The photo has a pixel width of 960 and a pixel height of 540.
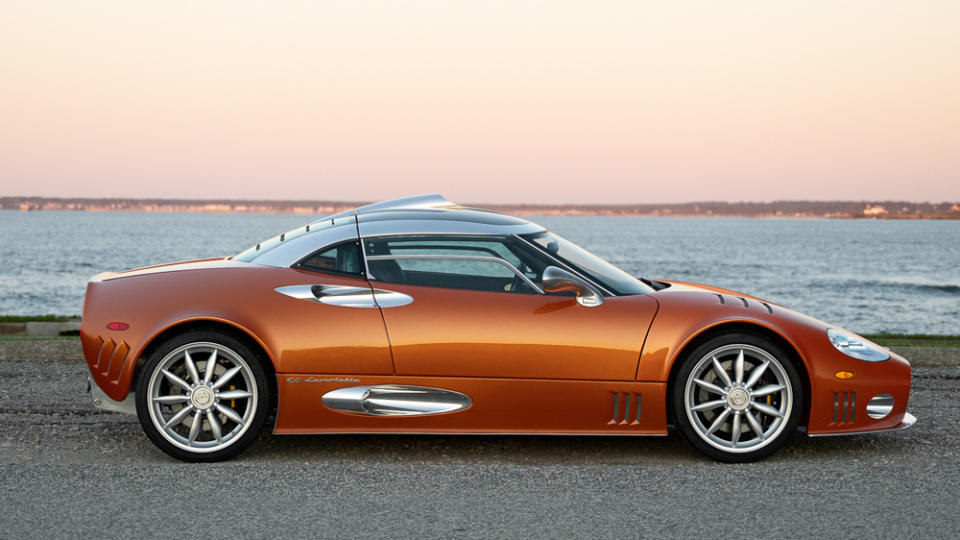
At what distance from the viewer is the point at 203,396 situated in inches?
190

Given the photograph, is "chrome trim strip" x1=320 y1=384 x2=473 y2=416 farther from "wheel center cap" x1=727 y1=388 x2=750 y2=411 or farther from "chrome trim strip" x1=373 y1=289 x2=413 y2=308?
"wheel center cap" x1=727 y1=388 x2=750 y2=411

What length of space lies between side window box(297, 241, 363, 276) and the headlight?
2.69 meters

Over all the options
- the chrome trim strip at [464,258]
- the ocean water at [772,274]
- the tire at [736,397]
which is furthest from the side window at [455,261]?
the ocean water at [772,274]

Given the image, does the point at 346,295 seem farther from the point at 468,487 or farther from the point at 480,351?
the point at 468,487

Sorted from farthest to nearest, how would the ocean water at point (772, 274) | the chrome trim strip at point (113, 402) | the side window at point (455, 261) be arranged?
1. the ocean water at point (772, 274)
2. the side window at point (455, 261)
3. the chrome trim strip at point (113, 402)

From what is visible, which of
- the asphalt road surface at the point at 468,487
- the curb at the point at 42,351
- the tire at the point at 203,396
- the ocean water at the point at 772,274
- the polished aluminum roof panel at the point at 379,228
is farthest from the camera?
the ocean water at the point at 772,274

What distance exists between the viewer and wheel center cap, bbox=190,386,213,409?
4.83 metres

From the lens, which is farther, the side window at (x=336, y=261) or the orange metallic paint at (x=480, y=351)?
the side window at (x=336, y=261)

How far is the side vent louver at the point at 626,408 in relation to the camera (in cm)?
486

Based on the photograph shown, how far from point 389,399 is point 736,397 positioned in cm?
188

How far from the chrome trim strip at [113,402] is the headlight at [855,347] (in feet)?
12.7

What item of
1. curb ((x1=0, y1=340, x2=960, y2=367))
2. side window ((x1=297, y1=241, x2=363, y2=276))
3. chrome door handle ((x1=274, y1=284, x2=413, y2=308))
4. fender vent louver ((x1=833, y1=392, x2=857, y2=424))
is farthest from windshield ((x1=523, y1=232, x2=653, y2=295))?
curb ((x1=0, y1=340, x2=960, y2=367))

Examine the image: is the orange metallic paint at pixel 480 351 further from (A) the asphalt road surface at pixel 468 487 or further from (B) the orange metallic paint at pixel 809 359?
(A) the asphalt road surface at pixel 468 487

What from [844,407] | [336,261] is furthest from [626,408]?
[336,261]
